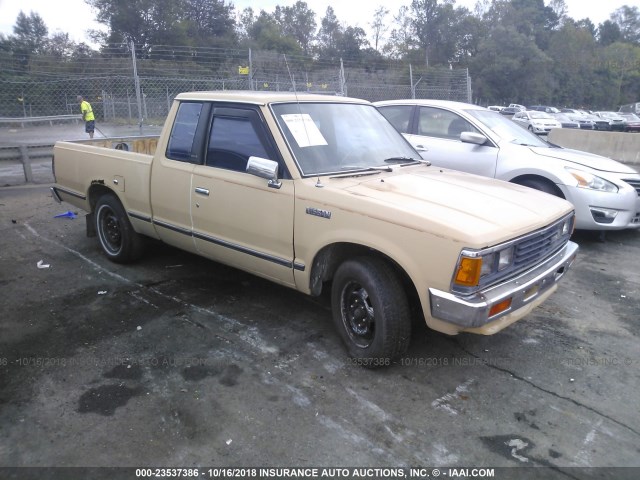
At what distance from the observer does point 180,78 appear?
14.9 metres

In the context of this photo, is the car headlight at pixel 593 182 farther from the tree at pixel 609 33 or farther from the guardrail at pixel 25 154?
the tree at pixel 609 33

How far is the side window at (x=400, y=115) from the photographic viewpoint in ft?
23.7

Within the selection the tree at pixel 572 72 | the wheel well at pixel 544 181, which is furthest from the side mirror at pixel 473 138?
the tree at pixel 572 72

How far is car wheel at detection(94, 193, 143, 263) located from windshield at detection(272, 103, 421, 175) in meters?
2.37

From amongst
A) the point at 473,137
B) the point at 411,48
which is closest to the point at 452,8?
the point at 411,48

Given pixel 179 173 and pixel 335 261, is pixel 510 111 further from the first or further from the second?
pixel 335 261

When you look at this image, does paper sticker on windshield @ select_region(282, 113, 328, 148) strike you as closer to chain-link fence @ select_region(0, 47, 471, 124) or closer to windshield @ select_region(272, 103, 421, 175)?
windshield @ select_region(272, 103, 421, 175)

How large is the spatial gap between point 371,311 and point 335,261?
18.8 inches

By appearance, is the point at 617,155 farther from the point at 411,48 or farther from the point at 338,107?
the point at 411,48

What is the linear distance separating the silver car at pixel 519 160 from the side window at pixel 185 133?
347 cm

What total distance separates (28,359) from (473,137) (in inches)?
210

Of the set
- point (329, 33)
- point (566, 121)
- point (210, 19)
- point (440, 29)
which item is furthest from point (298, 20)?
point (566, 121)

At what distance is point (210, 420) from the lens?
116 inches

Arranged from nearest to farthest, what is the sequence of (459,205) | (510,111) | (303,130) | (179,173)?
1. (459,205)
2. (303,130)
3. (179,173)
4. (510,111)
